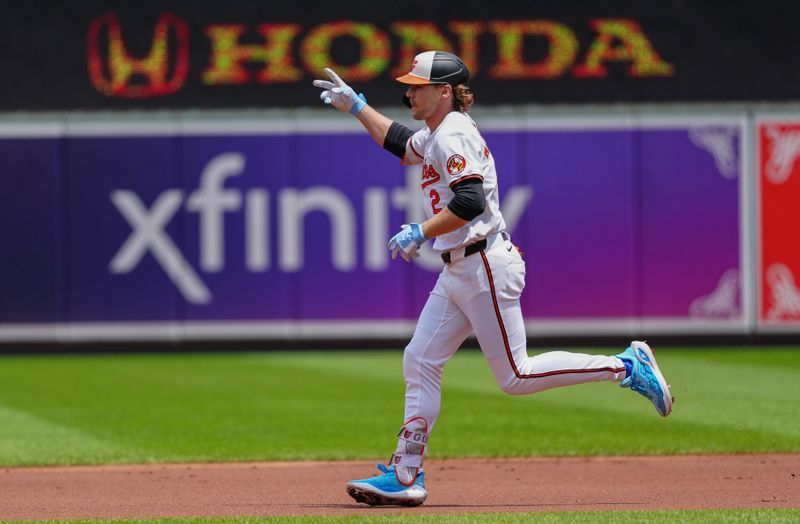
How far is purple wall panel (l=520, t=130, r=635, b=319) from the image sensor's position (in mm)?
17469

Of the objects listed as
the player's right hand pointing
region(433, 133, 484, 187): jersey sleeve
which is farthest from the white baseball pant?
the player's right hand pointing

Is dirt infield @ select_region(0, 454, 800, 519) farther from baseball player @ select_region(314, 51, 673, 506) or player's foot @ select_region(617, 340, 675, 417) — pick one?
player's foot @ select_region(617, 340, 675, 417)

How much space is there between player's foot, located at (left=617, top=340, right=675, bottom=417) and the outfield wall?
10896 mm

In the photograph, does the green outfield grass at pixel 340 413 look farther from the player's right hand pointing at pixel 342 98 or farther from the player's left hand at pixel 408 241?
the player's left hand at pixel 408 241

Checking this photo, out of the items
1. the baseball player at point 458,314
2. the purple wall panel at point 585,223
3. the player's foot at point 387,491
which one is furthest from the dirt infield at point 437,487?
the purple wall panel at point 585,223

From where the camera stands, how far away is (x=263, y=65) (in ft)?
56.4

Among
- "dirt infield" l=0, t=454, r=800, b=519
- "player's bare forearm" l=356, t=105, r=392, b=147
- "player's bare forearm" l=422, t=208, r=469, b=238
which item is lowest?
"dirt infield" l=0, t=454, r=800, b=519

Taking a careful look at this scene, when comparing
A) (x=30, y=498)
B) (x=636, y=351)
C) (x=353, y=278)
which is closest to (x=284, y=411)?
(x=30, y=498)

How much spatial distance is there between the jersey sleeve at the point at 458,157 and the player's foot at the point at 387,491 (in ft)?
4.15

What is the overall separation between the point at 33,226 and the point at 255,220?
2571 mm

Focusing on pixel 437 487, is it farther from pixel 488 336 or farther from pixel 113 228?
pixel 113 228

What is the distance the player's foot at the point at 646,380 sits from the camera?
20.9 ft

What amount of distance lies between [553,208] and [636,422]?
7.60m

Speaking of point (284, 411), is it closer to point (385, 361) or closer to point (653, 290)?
point (385, 361)
